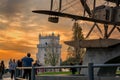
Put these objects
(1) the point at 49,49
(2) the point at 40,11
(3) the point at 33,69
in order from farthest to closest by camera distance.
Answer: (1) the point at 49,49
(2) the point at 40,11
(3) the point at 33,69

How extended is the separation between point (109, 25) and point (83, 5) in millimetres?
2264

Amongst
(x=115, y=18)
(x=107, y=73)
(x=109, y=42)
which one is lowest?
(x=107, y=73)

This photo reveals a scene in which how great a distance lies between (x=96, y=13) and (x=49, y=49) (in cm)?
13650

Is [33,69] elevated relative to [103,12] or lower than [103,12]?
lower

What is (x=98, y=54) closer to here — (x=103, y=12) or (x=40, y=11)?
(x=103, y=12)

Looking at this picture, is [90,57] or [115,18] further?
[90,57]

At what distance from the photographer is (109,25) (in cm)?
2728

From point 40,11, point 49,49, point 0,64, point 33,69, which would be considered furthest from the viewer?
point 49,49

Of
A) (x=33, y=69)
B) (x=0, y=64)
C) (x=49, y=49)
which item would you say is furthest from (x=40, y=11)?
(x=49, y=49)

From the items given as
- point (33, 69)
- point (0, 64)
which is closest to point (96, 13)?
point (33, 69)

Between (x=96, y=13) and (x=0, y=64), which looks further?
(x=0, y=64)

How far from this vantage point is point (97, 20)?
26.0 m

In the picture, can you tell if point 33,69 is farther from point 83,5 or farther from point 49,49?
point 49,49

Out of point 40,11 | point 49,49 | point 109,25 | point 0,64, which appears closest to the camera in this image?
point 40,11
